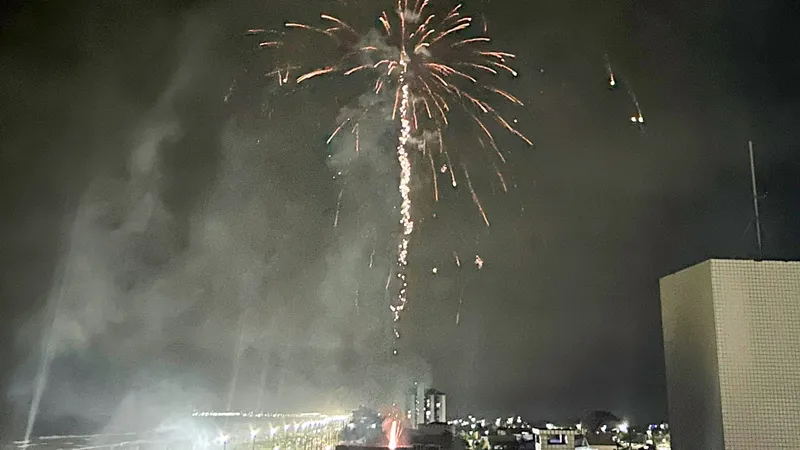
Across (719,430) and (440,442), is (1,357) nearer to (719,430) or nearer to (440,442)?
(440,442)

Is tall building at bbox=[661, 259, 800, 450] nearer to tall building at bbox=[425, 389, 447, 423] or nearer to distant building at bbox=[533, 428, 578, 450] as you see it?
distant building at bbox=[533, 428, 578, 450]

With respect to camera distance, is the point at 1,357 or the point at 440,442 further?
the point at 1,357

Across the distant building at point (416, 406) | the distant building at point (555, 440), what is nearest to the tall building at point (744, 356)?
the distant building at point (555, 440)

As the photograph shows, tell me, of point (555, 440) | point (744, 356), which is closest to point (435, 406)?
point (555, 440)

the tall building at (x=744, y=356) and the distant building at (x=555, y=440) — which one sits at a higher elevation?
the tall building at (x=744, y=356)

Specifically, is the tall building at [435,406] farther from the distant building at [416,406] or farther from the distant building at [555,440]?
the distant building at [555,440]

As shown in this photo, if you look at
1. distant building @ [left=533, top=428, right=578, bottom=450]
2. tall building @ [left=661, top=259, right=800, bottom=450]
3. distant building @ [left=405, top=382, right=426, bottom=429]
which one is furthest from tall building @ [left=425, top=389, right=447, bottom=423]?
tall building @ [left=661, top=259, right=800, bottom=450]

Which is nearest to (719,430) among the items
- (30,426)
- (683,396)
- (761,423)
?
(761,423)
